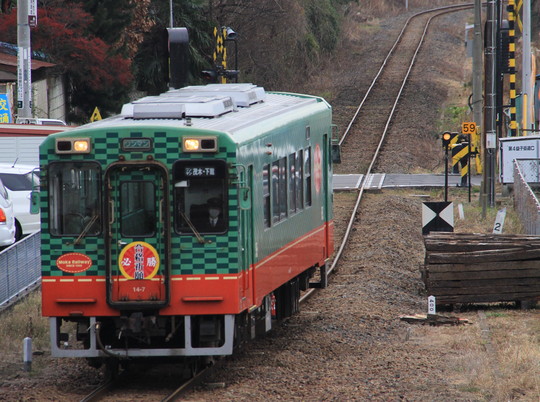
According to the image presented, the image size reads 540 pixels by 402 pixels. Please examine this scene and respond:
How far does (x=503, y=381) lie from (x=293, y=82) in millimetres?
40804

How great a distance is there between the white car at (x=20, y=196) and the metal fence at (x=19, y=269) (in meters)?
3.63

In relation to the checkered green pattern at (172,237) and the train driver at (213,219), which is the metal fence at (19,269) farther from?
the train driver at (213,219)

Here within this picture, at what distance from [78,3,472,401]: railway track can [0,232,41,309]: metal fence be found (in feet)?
12.9

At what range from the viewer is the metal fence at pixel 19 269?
49.7ft

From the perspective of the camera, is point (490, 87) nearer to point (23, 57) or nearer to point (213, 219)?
point (23, 57)

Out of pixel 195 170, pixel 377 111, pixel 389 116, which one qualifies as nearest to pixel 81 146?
pixel 195 170

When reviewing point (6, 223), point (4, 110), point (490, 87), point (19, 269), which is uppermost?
point (490, 87)

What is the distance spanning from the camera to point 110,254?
1096 centimetres

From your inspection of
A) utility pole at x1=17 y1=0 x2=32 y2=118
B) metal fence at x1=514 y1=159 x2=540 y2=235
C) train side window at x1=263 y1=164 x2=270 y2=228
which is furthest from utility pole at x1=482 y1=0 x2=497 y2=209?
train side window at x1=263 y1=164 x2=270 y2=228

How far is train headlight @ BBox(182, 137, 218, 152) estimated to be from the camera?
10914 millimetres

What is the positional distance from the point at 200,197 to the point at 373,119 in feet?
105

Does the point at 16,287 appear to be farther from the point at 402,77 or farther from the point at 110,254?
the point at 402,77

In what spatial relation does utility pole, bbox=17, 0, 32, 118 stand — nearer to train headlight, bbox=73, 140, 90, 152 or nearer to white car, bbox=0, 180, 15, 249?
white car, bbox=0, 180, 15, 249

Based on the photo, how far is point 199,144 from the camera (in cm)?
1091
